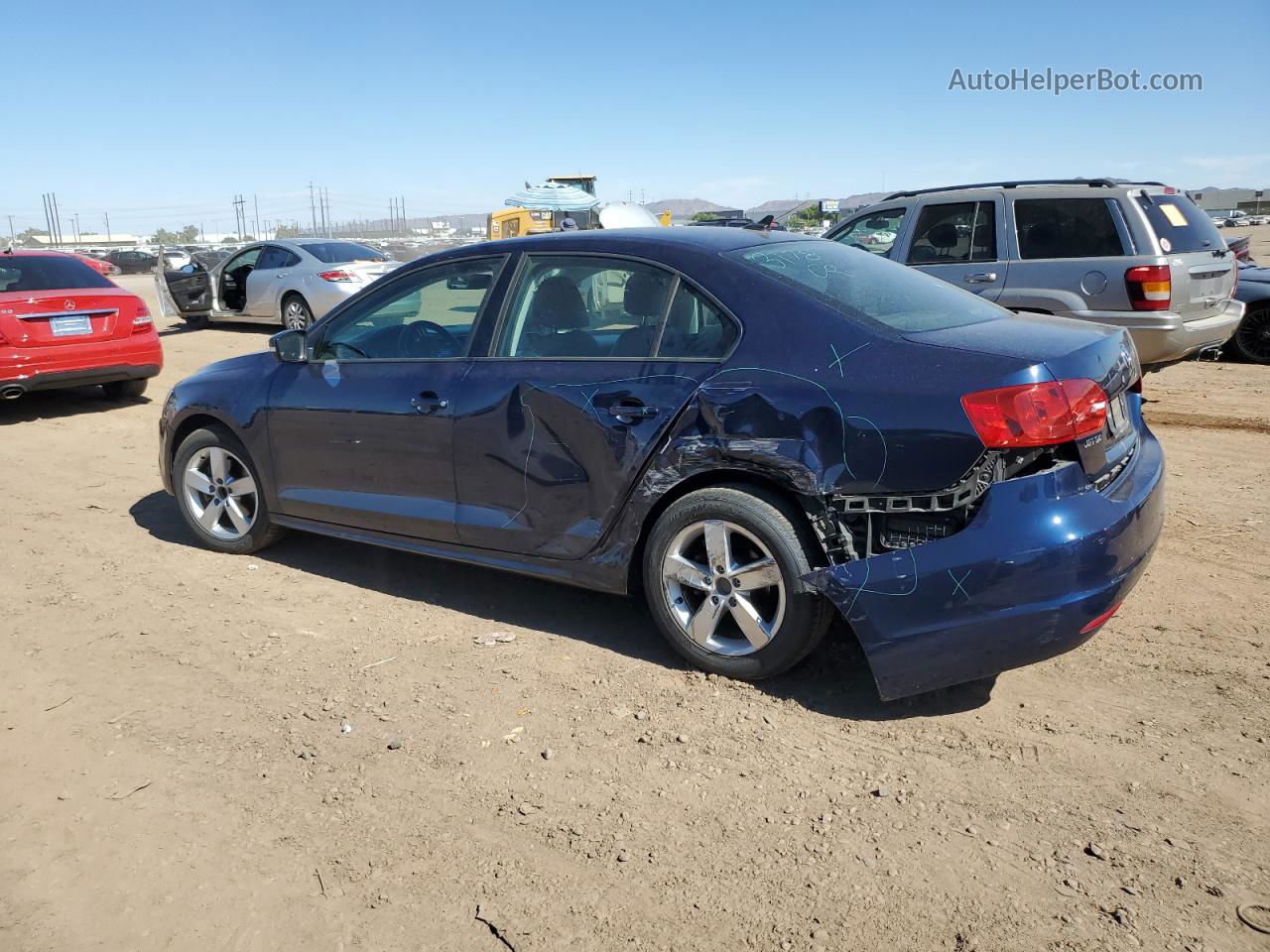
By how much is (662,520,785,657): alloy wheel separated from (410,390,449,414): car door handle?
50.8 inches

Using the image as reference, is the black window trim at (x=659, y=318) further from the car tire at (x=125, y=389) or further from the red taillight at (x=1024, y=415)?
the car tire at (x=125, y=389)

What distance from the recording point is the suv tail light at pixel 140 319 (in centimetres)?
993

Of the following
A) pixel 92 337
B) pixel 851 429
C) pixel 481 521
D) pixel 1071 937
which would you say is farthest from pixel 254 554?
pixel 92 337

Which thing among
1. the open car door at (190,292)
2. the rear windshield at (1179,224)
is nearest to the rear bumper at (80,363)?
the open car door at (190,292)

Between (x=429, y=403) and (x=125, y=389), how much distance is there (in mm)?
7644

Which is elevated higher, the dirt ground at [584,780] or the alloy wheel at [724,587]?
the alloy wheel at [724,587]

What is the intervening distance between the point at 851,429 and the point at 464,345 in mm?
1890

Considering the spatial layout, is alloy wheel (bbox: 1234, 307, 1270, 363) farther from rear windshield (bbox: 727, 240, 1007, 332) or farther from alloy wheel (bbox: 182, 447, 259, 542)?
alloy wheel (bbox: 182, 447, 259, 542)

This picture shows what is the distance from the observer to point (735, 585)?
12.1 ft

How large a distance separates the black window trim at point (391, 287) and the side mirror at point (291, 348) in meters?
0.03

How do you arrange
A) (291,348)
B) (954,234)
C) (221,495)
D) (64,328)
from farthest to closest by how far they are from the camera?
(64,328) < (954,234) < (221,495) < (291,348)

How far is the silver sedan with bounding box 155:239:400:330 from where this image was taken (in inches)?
591

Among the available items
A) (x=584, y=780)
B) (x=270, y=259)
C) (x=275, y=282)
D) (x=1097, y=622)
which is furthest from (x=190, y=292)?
(x=1097, y=622)

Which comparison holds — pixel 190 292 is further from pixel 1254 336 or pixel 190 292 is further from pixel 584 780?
pixel 584 780
